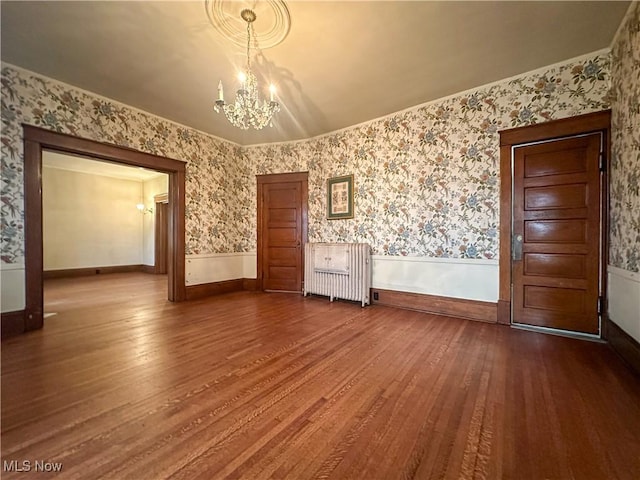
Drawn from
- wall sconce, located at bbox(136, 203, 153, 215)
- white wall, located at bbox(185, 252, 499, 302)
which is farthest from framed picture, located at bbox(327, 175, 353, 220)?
wall sconce, located at bbox(136, 203, 153, 215)

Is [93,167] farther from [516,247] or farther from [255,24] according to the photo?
[516,247]

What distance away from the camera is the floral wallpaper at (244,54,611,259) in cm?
280

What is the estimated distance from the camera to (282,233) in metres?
4.96

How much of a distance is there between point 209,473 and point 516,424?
152 cm

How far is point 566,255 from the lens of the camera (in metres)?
2.75

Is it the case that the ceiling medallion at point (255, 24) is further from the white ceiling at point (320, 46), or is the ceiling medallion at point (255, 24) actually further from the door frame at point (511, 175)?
the door frame at point (511, 175)

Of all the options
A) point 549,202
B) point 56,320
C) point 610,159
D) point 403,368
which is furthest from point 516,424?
point 56,320

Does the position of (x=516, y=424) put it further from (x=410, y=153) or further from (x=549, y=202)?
(x=410, y=153)

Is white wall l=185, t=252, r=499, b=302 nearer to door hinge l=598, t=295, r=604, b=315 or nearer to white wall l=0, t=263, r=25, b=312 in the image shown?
door hinge l=598, t=295, r=604, b=315

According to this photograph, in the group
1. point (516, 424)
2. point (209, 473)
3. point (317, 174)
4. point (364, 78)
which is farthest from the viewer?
point (317, 174)

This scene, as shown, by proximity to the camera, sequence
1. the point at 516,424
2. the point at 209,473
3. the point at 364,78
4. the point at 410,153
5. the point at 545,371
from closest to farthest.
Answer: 1. the point at 209,473
2. the point at 516,424
3. the point at 545,371
4. the point at 364,78
5. the point at 410,153

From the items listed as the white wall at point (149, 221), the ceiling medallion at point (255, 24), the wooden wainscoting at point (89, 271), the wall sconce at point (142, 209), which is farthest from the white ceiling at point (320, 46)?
the wooden wainscoting at point (89, 271)

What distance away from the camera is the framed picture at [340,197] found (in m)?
4.30

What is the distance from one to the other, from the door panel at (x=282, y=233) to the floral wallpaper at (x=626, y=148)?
377cm
